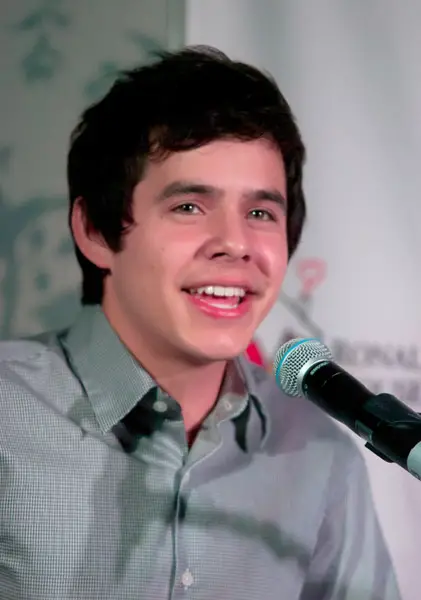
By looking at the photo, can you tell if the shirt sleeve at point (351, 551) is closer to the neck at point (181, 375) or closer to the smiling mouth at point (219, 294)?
the neck at point (181, 375)

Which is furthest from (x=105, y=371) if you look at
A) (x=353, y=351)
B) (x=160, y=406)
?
(x=353, y=351)

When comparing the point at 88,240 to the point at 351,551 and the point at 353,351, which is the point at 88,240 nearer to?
the point at 353,351

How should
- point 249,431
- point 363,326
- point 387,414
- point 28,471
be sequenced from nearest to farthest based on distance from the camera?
point 387,414, point 28,471, point 249,431, point 363,326

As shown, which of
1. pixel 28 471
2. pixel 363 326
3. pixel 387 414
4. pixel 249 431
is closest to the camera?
pixel 387 414

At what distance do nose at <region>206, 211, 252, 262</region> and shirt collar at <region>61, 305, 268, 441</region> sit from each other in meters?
0.20

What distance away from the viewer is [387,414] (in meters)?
0.59

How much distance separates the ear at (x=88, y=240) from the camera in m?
1.00

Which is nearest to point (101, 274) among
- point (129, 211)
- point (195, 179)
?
point (129, 211)

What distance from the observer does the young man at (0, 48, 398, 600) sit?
0.87m

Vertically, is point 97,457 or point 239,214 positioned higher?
point 239,214

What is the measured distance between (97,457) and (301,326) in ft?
1.41

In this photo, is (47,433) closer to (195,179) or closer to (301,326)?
(195,179)

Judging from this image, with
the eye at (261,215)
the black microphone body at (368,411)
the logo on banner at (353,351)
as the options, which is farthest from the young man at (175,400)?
the black microphone body at (368,411)

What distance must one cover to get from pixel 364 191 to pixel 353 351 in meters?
0.25
